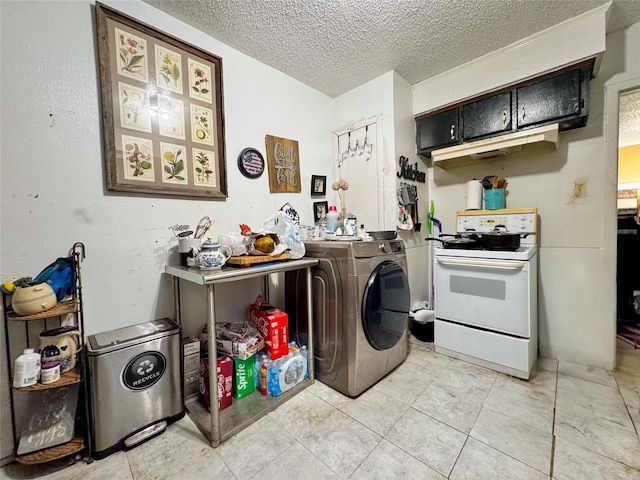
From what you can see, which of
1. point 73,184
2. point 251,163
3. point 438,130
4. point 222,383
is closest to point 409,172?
point 438,130

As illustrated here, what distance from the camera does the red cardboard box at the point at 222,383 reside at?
141cm

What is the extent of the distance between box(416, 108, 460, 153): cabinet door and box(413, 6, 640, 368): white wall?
0.18 metres

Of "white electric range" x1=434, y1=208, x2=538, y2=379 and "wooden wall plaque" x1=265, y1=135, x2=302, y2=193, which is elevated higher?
"wooden wall plaque" x1=265, y1=135, x2=302, y2=193

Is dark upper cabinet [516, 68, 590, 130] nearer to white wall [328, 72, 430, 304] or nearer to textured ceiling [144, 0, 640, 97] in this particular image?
textured ceiling [144, 0, 640, 97]

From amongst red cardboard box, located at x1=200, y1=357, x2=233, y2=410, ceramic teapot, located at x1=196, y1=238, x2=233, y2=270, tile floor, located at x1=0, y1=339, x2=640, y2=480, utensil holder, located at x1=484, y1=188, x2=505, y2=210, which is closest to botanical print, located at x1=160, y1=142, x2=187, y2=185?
ceramic teapot, located at x1=196, y1=238, x2=233, y2=270

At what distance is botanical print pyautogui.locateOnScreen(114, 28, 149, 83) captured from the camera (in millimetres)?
1398

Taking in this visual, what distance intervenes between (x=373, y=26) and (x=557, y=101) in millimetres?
1368

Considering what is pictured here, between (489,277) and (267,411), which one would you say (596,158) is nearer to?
(489,277)

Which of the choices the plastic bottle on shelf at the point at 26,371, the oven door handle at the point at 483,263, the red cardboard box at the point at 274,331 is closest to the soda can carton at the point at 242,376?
the red cardboard box at the point at 274,331

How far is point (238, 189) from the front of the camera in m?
1.90

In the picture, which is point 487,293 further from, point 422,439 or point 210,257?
point 210,257

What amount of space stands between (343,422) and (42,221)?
179 cm

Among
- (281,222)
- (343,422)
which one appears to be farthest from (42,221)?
(343,422)

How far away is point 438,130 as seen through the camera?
230cm
